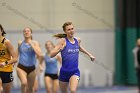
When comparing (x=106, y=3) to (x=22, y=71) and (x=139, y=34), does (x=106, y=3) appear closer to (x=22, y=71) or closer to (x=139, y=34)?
(x=139, y=34)

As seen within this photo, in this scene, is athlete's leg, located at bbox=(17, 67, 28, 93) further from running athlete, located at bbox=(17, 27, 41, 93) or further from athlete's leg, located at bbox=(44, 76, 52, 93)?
athlete's leg, located at bbox=(44, 76, 52, 93)

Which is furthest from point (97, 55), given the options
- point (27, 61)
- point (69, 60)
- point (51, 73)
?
point (69, 60)

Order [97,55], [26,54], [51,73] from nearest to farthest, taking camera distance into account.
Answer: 1. [26,54]
2. [51,73]
3. [97,55]

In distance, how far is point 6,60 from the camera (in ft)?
36.0

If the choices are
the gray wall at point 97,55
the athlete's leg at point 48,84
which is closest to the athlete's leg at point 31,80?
the athlete's leg at point 48,84

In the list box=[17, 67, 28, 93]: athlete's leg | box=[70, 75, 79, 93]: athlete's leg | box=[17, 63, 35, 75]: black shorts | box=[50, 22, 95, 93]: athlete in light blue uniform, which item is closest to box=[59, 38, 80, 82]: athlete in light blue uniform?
box=[50, 22, 95, 93]: athlete in light blue uniform

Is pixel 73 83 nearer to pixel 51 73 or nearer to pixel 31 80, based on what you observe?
pixel 31 80

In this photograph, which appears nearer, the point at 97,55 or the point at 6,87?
the point at 6,87

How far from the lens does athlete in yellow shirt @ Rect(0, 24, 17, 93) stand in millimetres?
10812

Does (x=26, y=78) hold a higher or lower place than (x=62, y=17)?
lower

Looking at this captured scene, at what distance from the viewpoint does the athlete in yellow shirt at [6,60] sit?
426 inches

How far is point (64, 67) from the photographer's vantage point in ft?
36.7

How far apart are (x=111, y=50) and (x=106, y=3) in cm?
226

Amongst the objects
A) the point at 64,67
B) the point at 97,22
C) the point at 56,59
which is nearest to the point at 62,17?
the point at 97,22
